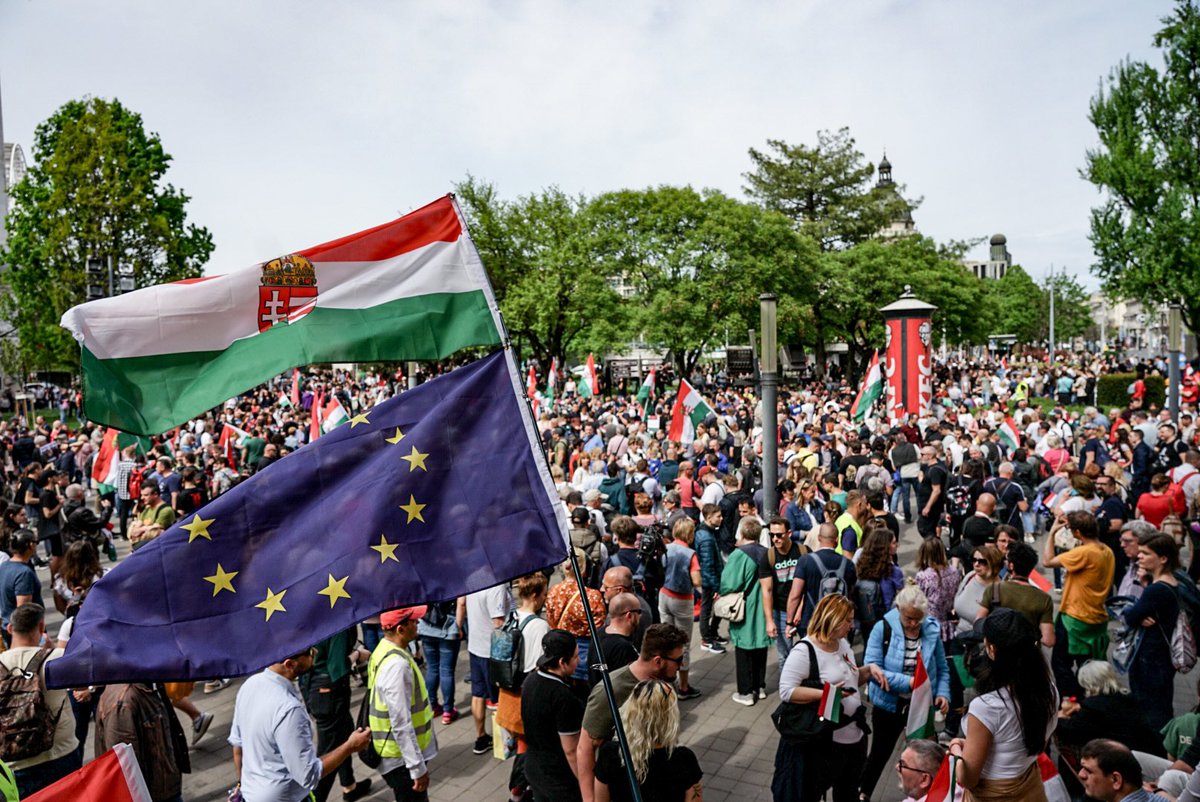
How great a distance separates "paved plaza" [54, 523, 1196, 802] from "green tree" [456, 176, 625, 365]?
3313 centimetres

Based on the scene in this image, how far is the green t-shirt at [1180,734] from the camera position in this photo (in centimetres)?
433

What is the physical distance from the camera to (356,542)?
3.44 m

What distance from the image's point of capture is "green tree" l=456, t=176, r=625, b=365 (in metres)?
41.8

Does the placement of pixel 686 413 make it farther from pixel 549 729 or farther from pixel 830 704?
pixel 549 729

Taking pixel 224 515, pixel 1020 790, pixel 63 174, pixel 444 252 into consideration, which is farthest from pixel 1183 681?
pixel 63 174

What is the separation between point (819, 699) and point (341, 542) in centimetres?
290

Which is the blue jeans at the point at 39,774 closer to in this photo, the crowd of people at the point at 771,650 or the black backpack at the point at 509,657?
the crowd of people at the point at 771,650

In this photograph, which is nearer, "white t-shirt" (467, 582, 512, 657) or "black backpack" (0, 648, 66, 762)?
"black backpack" (0, 648, 66, 762)

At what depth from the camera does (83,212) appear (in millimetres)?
33250

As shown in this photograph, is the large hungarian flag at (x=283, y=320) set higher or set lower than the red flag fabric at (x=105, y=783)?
higher

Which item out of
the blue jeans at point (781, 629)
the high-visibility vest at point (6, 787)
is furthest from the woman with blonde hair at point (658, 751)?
the blue jeans at point (781, 629)

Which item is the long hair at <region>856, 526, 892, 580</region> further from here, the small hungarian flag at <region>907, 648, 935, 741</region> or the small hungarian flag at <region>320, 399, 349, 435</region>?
the small hungarian flag at <region>320, 399, 349, 435</region>

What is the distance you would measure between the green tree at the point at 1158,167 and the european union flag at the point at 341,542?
37351mm

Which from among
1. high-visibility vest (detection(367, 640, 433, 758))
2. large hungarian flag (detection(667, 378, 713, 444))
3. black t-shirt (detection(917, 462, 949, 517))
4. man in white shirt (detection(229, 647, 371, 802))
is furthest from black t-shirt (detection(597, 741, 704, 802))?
large hungarian flag (detection(667, 378, 713, 444))
